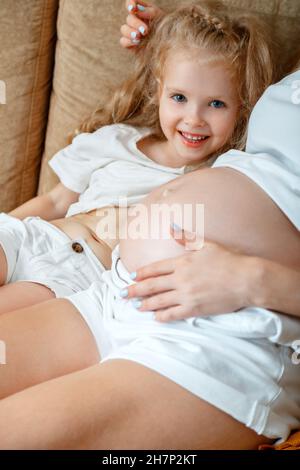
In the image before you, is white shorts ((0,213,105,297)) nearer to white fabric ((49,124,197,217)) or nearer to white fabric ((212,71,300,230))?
white fabric ((49,124,197,217))

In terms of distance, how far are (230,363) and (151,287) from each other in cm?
20

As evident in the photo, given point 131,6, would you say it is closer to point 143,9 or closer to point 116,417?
point 143,9

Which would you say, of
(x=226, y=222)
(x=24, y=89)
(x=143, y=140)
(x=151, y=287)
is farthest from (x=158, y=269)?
(x=24, y=89)

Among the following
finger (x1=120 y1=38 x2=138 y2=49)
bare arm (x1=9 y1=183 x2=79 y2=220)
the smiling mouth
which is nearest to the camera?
the smiling mouth

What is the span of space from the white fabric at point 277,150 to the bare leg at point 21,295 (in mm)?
472

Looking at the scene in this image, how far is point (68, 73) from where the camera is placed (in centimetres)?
164

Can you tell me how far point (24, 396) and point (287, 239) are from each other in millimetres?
520

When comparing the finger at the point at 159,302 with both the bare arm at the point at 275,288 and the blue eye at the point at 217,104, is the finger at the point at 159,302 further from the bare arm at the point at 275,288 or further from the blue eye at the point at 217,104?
the blue eye at the point at 217,104

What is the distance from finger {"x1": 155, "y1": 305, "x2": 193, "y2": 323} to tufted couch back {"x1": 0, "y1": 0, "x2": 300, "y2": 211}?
0.72 meters

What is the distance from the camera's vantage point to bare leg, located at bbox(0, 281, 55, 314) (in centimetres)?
128

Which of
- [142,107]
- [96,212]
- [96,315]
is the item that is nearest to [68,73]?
[142,107]

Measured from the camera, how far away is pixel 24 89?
1.66 metres

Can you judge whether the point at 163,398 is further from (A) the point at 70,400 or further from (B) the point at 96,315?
(B) the point at 96,315

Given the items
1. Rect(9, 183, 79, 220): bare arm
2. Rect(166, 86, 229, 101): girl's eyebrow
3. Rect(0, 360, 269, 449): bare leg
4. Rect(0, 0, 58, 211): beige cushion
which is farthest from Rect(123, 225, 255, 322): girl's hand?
Rect(0, 0, 58, 211): beige cushion
